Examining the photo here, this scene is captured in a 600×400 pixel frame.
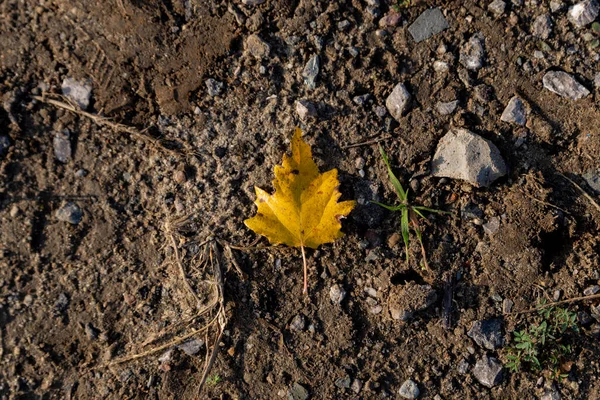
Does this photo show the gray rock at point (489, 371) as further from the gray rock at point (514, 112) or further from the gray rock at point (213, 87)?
the gray rock at point (213, 87)

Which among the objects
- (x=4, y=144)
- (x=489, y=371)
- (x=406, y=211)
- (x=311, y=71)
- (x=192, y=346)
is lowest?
(x=489, y=371)

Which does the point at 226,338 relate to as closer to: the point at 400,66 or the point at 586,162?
the point at 400,66

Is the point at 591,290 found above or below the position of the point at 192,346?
below

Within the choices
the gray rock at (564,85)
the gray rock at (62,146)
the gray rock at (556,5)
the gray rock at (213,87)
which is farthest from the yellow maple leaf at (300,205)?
the gray rock at (556,5)

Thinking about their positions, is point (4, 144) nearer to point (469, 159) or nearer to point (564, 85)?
point (469, 159)

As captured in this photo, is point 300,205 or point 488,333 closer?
point 300,205

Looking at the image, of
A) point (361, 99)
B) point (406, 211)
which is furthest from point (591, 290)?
point (361, 99)
